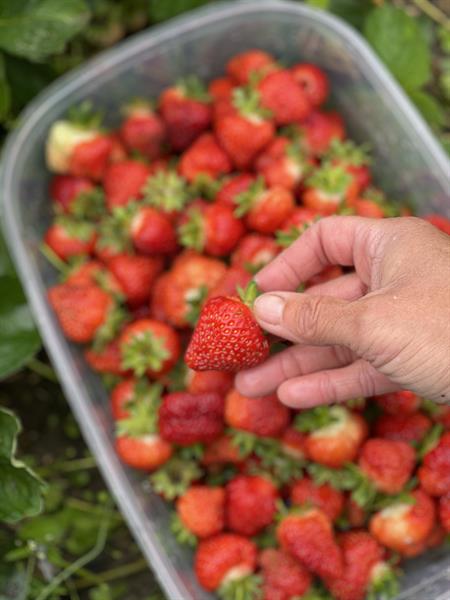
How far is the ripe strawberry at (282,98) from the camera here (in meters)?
1.26

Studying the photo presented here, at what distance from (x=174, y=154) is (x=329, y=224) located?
0.51 m

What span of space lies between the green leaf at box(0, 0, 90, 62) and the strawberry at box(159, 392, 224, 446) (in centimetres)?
63

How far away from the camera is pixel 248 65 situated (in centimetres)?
133

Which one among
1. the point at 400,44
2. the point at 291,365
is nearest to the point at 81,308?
the point at 291,365

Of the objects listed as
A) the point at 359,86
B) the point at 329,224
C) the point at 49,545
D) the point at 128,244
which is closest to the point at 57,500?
the point at 49,545

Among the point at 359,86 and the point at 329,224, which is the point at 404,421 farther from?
the point at 359,86

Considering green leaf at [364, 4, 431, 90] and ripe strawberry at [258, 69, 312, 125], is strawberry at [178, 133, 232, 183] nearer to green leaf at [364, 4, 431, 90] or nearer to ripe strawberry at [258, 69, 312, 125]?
ripe strawberry at [258, 69, 312, 125]

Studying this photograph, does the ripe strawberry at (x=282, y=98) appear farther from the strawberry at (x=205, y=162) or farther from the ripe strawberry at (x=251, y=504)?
the ripe strawberry at (x=251, y=504)

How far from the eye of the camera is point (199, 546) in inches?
43.7

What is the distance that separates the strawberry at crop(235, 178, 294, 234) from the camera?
3.74ft

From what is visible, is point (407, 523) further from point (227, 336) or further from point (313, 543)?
point (227, 336)

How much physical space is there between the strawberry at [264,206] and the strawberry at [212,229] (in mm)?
20

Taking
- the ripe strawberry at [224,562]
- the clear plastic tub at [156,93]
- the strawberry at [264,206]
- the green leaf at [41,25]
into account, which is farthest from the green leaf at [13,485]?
the green leaf at [41,25]

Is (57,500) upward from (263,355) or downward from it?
downward
